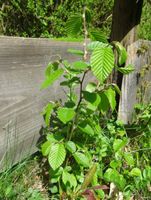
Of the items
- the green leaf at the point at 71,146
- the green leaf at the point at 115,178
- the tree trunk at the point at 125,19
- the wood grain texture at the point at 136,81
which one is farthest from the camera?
the wood grain texture at the point at 136,81

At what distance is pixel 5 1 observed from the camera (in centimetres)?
462

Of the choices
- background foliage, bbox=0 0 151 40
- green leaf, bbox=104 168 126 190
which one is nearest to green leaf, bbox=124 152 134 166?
green leaf, bbox=104 168 126 190

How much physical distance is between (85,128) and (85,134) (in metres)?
0.20

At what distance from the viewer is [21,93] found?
8.32 ft

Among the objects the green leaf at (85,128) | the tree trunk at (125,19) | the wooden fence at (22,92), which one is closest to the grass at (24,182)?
the wooden fence at (22,92)

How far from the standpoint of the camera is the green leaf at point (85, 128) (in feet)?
8.66

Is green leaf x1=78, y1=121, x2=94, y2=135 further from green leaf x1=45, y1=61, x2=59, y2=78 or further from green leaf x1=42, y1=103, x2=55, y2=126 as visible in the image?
green leaf x1=45, y1=61, x2=59, y2=78

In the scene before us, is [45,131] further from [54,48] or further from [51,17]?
[51,17]

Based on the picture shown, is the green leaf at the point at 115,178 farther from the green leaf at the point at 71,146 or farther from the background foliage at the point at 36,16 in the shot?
the background foliage at the point at 36,16

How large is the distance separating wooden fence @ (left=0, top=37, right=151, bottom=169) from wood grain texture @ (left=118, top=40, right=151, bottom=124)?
0.90 meters

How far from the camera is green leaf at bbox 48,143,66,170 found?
2.52m

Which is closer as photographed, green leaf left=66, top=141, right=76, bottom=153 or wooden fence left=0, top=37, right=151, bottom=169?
wooden fence left=0, top=37, right=151, bottom=169

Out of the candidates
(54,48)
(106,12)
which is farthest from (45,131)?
(106,12)

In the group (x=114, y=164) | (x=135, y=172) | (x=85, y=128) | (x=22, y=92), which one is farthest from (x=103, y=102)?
(x=135, y=172)
